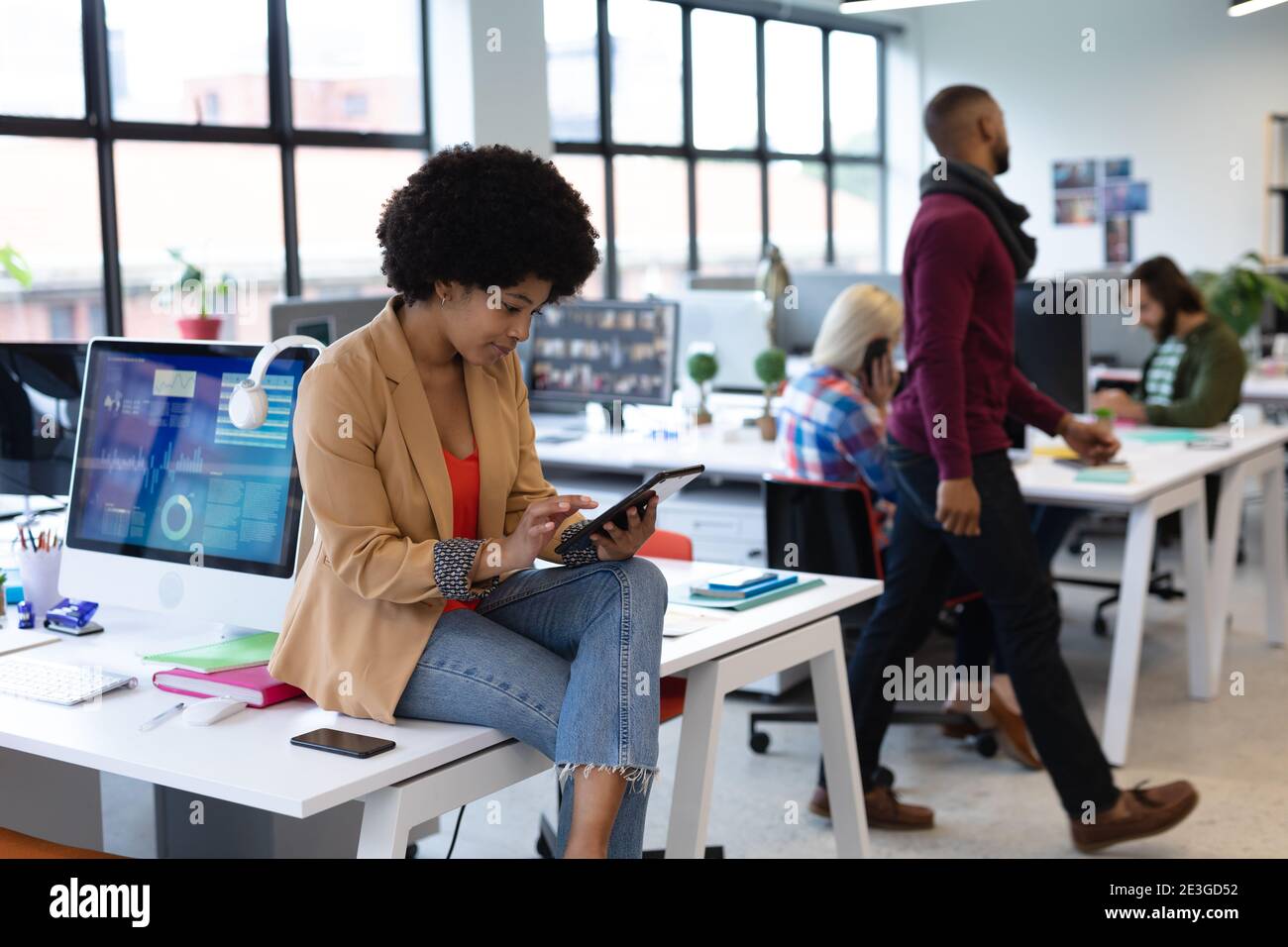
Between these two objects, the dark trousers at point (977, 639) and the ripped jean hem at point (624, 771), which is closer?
the ripped jean hem at point (624, 771)

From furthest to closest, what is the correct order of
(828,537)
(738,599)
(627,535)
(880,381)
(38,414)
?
(880,381), (828,537), (38,414), (738,599), (627,535)

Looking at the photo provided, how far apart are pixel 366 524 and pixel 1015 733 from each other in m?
2.22

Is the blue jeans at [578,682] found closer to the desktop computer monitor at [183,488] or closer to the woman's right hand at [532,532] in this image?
the woman's right hand at [532,532]

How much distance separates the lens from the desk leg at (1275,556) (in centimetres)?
437

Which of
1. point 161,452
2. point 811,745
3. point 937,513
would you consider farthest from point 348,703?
point 811,745

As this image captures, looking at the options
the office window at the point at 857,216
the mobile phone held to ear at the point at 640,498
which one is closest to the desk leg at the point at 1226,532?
the mobile phone held to ear at the point at 640,498

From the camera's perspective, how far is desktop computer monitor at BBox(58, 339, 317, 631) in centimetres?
198

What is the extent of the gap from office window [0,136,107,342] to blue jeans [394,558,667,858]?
378 cm

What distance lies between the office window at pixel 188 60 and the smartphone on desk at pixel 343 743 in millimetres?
4170

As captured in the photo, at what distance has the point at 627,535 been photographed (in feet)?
5.85

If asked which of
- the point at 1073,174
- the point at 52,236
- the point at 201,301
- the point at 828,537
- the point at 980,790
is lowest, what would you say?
the point at 980,790

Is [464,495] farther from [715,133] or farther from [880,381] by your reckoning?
[715,133]

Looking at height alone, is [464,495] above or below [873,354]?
below

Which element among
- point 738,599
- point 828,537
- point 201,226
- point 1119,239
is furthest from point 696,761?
point 1119,239
